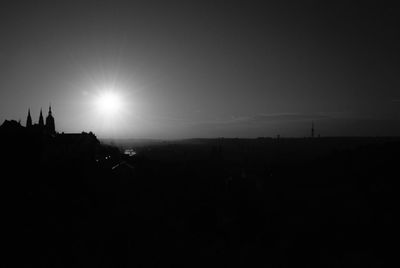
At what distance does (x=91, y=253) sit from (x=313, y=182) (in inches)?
1850

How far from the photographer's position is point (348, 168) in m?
60.1

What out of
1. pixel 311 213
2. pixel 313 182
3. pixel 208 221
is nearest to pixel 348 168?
pixel 313 182

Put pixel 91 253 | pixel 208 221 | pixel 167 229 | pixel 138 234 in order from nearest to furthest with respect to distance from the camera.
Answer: pixel 91 253 → pixel 138 234 → pixel 167 229 → pixel 208 221

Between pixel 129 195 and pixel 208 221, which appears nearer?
pixel 208 221

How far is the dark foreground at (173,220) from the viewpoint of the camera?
2183cm

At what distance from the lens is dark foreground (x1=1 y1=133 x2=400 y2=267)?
2183 cm

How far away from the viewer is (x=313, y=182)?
5678cm

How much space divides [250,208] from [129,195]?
15247mm

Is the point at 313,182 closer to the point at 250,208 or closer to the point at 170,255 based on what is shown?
the point at 250,208

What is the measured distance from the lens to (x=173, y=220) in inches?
1145

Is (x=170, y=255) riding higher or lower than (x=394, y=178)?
lower

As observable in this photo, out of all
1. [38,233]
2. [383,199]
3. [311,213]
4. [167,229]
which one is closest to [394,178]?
[383,199]

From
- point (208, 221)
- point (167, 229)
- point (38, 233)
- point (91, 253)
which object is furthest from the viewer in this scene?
point (208, 221)

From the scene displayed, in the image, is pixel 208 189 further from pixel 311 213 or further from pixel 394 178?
pixel 394 178
